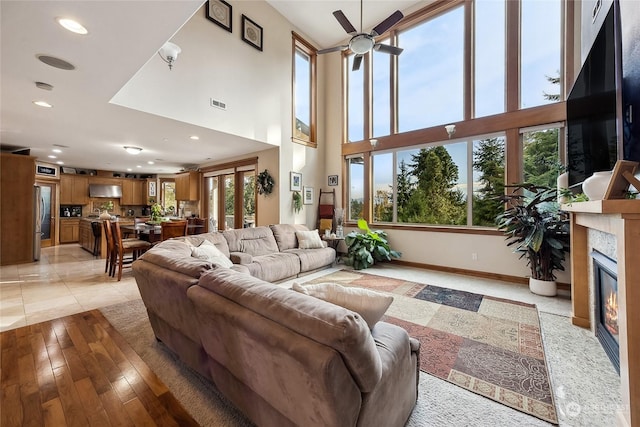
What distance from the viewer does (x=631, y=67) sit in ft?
5.92

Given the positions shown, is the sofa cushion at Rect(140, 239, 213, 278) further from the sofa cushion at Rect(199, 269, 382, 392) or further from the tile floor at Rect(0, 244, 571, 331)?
the tile floor at Rect(0, 244, 571, 331)

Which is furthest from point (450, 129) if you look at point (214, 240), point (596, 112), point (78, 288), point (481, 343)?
point (78, 288)

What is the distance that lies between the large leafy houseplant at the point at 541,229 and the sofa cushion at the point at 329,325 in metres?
3.60

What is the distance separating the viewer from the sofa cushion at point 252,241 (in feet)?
13.8

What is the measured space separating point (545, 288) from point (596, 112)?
238 centimetres

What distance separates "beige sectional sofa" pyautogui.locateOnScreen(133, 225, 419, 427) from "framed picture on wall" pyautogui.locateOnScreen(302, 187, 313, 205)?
4355mm

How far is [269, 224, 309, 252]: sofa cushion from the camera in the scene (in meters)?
4.96

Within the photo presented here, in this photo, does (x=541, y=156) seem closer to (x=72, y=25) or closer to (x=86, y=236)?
(x=72, y=25)

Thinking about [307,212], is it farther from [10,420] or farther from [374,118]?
[10,420]

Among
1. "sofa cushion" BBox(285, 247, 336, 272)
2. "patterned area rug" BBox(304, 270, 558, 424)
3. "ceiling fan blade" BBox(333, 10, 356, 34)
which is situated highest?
"ceiling fan blade" BBox(333, 10, 356, 34)

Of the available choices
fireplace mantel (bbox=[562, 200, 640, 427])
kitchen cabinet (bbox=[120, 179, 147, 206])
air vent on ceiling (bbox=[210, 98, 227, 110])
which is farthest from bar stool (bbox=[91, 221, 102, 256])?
fireplace mantel (bbox=[562, 200, 640, 427])

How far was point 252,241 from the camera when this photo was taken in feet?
14.7

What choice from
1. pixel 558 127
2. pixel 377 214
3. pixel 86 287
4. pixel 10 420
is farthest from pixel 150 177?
pixel 558 127

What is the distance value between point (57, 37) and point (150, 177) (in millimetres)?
8866
